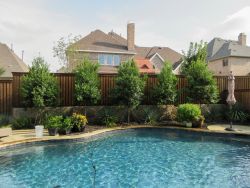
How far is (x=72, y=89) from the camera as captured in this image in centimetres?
1370

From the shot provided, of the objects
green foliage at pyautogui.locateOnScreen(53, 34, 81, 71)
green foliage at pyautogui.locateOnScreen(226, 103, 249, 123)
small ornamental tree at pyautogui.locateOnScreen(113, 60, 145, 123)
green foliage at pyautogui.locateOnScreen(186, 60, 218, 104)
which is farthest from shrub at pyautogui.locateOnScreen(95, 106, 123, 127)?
green foliage at pyautogui.locateOnScreen(53, 34, 81, 71)

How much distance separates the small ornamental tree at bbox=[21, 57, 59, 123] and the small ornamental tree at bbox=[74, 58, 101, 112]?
3.87 feet

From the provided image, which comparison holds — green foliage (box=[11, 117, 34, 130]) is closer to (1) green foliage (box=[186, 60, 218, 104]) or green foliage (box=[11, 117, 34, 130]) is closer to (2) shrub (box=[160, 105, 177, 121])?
(2) shrub (box=[160, 105, 177, 121])

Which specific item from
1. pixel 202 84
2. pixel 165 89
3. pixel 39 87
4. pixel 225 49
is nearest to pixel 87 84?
pixel 39 87

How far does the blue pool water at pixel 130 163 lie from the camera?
5.91 metres

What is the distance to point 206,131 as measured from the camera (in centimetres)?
1154

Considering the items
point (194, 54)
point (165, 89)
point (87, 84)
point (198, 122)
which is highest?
point (194, 54)

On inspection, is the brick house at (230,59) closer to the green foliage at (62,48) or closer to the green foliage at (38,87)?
the green foliage at (62,48)

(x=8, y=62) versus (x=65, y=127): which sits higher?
(x=8, y=62)

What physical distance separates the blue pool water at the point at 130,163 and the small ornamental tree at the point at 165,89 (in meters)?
3.39

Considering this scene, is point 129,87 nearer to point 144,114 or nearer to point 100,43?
point 144,114

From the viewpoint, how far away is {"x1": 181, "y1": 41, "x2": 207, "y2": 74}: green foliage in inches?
589

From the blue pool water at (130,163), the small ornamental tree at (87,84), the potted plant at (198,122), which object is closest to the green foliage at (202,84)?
the potted plant at (198,122)

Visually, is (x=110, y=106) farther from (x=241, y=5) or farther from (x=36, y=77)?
(x=241, y=5)
